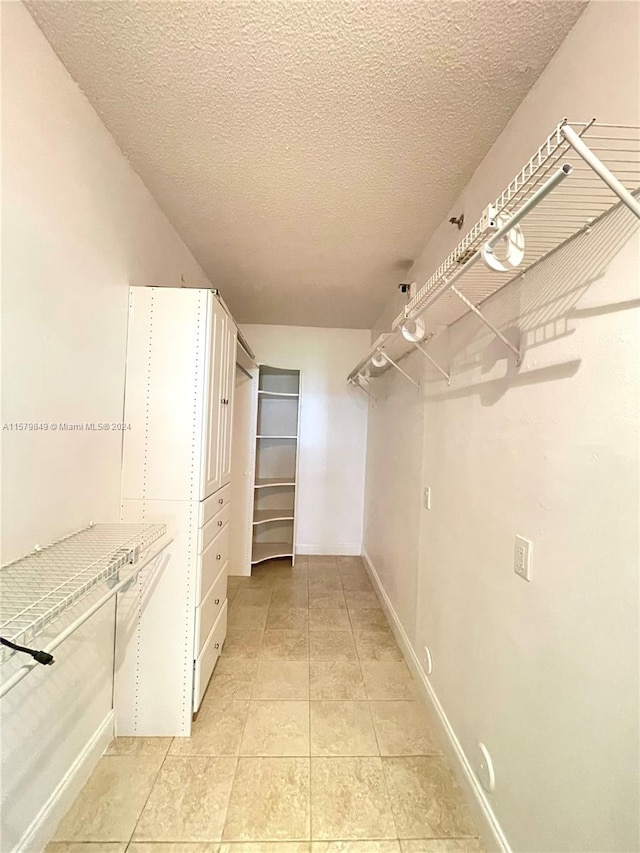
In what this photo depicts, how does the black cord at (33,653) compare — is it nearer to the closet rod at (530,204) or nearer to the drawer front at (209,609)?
the drawer front at (209,609)

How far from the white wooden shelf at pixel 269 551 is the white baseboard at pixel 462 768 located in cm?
188

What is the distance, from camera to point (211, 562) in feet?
6.28

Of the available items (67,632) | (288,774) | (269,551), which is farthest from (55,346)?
(269,551)

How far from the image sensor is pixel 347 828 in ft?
4.21

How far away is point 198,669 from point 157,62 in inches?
93.1

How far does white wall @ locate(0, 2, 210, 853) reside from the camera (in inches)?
40.9

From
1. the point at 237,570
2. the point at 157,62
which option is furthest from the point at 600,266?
the point at 237,570

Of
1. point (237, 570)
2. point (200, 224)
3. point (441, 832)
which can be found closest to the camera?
point (441, 832)

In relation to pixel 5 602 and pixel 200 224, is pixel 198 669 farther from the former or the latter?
pixel 200 224

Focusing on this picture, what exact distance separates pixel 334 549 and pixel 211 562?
2.48 meters

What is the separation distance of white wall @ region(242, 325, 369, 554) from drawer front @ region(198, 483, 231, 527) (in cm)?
201

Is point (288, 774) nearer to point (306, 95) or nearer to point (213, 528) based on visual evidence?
point (213, 528)

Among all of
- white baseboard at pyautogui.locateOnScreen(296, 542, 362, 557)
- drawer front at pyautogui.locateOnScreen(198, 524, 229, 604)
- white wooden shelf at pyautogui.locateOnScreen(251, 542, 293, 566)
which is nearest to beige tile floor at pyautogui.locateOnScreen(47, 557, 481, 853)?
drawer front at pyautogui.locateOnScreen(198, 524, 229, 604)

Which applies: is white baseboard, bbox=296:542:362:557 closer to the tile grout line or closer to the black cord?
the tile grout line
